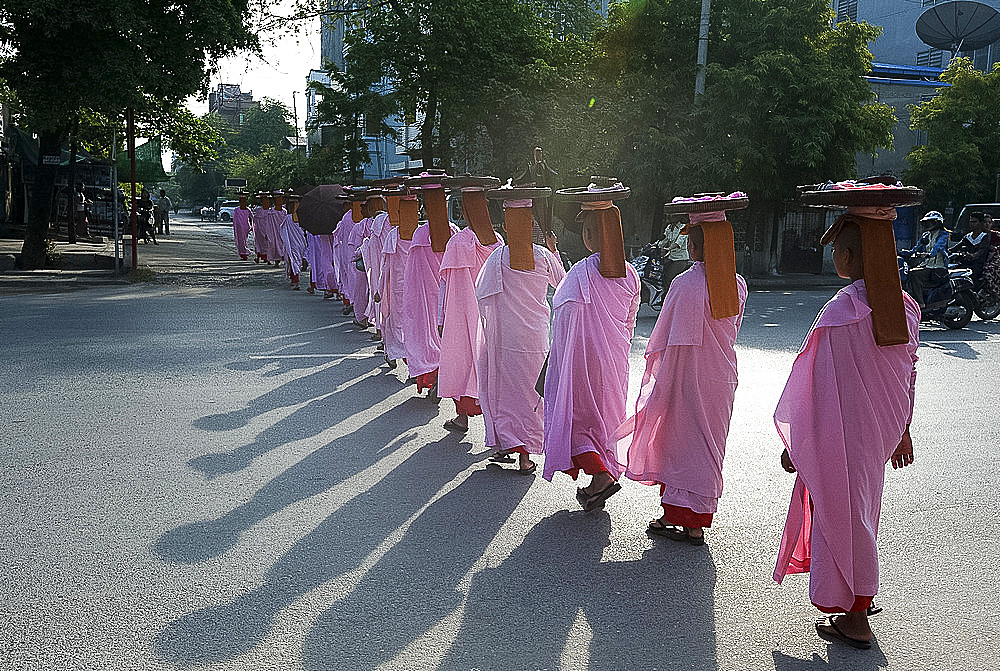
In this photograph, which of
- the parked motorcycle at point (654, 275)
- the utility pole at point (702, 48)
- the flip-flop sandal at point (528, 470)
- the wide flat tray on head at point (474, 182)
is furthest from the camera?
the utility pole at point (702, 48)

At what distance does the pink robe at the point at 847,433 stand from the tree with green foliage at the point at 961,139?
86.1 ft

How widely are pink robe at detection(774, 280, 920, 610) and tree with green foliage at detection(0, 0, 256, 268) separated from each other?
51.0 feet

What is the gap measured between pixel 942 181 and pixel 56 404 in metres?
25.9

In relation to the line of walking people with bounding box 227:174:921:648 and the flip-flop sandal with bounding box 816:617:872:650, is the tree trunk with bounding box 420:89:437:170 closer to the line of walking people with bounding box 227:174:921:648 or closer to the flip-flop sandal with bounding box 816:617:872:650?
the line of walking people with bounding box 227:174:921:648

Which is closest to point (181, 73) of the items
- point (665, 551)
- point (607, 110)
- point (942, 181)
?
point (607, 110)

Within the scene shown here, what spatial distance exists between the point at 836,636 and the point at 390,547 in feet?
7.09

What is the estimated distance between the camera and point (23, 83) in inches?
698

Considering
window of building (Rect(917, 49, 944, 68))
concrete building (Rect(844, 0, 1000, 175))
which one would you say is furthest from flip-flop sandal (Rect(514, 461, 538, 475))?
window of building (Rect(917, 49, 944, 68))

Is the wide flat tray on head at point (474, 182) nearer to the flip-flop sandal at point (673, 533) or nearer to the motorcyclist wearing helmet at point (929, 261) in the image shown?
the flip-flop sandal at point (673, 533)

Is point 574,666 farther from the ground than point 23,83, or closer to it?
closer to it

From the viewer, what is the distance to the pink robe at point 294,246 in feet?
68.4

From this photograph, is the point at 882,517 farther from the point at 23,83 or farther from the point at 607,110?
the point at 607,110

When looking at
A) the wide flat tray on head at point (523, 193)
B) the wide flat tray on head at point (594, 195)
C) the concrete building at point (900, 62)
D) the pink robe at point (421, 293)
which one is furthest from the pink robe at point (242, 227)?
the wide flat tray on head at point (594, 195)

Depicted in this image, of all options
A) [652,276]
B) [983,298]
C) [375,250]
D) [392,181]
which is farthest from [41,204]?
[983,298]
